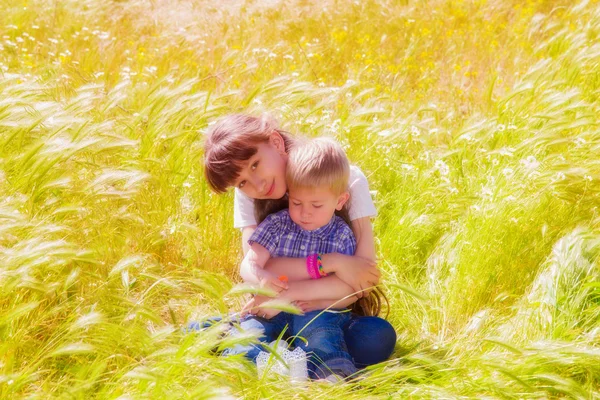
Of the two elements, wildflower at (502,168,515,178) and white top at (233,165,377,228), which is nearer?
white top at (233,165,377,228)

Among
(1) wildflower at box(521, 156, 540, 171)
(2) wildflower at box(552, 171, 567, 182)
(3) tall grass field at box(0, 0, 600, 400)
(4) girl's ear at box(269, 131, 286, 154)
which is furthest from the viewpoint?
(1) wildflower at box(521, 156, 540, 171)

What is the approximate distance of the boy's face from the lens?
8.27 feet

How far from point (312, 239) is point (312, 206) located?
173 mm

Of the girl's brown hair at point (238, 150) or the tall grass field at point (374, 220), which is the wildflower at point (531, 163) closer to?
the tall grass field at point (374, 220)

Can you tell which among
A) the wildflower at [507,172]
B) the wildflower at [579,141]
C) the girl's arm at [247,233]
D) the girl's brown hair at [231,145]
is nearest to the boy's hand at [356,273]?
the girl's arm at [247,233]

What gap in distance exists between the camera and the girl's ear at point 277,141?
266 centimetres

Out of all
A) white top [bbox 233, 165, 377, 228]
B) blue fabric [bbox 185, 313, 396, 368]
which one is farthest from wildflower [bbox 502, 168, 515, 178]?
blue fabric [bbox 185, 313, 396, 368]

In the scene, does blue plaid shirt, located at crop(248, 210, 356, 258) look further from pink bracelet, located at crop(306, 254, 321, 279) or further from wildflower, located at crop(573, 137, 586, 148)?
wildflower, located at crop(573, 137, 586, 148)

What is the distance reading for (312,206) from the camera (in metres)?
2.54

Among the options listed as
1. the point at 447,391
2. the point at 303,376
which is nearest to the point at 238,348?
the point at 303,376

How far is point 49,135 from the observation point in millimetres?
2848

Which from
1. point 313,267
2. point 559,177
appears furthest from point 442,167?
point 313,267

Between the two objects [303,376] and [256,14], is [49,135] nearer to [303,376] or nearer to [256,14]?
[303,376]

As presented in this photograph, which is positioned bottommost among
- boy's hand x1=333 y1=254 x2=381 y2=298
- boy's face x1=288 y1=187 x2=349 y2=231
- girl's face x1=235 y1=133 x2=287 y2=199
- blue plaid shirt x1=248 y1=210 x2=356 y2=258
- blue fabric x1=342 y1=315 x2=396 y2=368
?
blue fabric x1=342 y1=315 x2=396 y2=368
